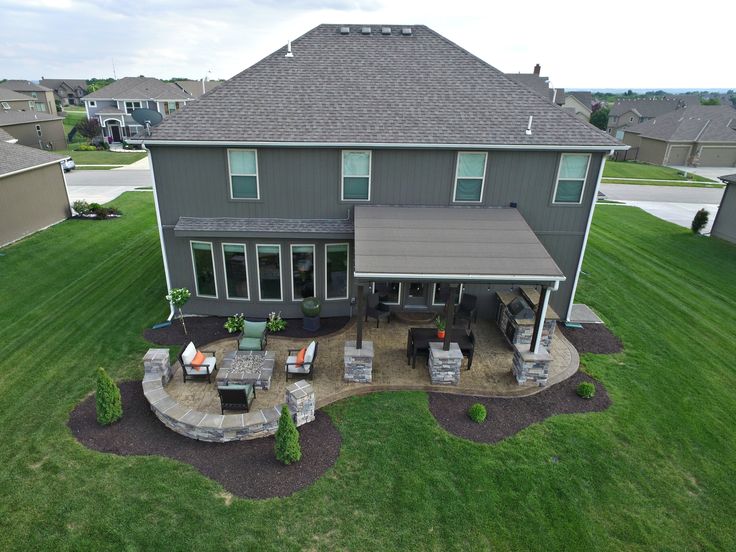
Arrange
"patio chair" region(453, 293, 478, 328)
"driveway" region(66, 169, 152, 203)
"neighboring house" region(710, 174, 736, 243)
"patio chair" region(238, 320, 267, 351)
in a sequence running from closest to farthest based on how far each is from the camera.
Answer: "patio chair" region(238, 320, 267, 351) < "patio chair" region(453, 293, 478, 328) < "neighboring house" region(710, 174, 736, 243) < "driveway" region(66, 169, 152, 203)

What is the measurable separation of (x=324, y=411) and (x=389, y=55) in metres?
12.4

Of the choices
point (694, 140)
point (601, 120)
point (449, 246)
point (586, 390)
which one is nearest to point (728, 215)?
point (586, 390)

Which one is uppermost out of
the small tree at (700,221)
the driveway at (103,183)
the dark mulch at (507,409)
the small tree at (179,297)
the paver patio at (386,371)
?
the small tree at (700,221)

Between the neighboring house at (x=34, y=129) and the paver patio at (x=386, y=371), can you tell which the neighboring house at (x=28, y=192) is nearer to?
the paver patio at (x=386, y=371)

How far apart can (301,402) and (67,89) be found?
134723mm

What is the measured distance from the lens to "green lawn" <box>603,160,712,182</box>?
44.0 m

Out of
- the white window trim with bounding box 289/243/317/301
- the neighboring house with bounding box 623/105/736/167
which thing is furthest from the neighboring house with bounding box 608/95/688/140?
the white window trim with bounding box 289/243/317/301

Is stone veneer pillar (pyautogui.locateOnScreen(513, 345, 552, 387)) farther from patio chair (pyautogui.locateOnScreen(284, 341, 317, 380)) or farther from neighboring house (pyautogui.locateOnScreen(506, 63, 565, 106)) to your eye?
neighboring house (pyautogui.locateOnScreen(506, 63, 565, 106))

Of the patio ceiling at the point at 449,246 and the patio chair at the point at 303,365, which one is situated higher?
the patio ceiling at the point at 449,246

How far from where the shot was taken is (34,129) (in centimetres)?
4503

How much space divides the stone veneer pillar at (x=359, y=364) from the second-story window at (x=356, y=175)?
16.2 feet

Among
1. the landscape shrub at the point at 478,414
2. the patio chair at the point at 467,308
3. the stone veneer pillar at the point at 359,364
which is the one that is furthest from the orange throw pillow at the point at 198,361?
the patio chair at the point at 467,308

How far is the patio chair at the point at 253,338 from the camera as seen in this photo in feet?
40.6

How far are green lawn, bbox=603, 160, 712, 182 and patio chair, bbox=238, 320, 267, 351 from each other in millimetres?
42816
